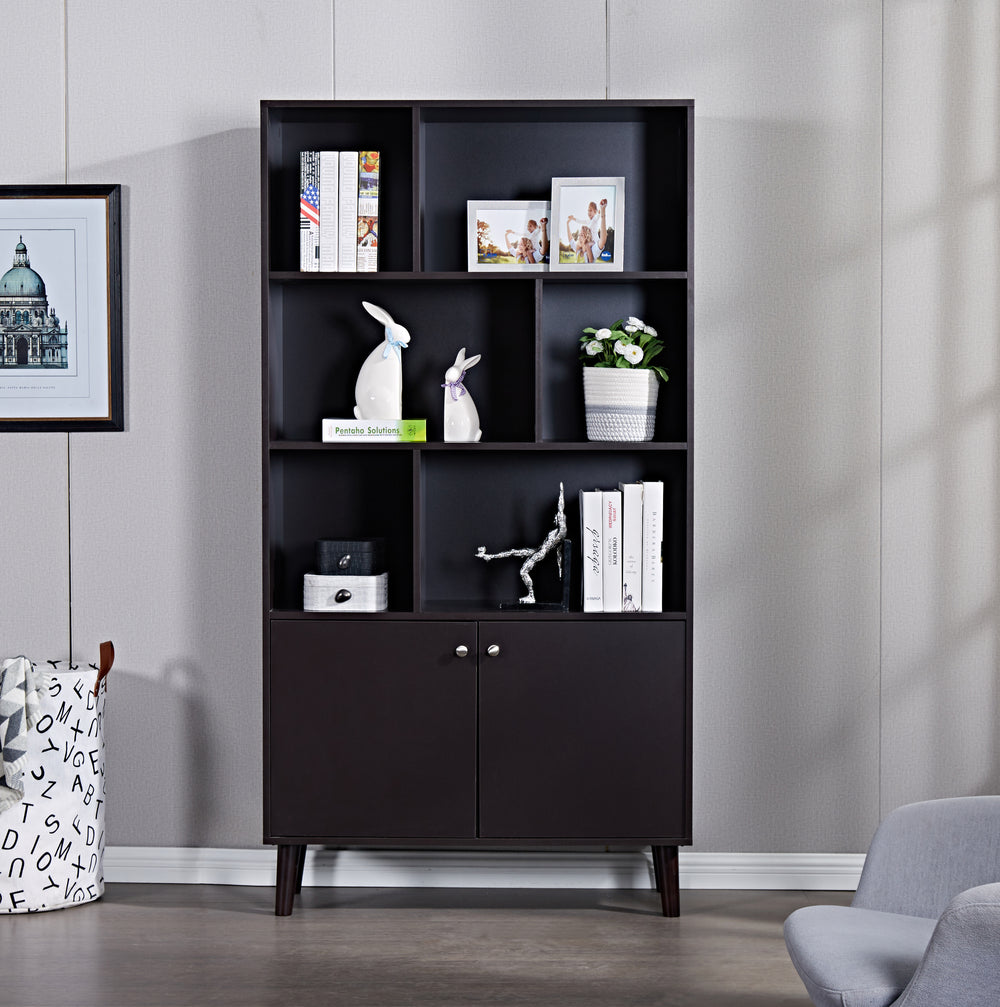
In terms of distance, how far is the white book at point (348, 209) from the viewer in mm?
2855

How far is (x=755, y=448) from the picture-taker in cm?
307

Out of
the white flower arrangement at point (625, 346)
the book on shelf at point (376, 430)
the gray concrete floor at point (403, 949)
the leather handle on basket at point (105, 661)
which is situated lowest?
the gray concrete floor at point (403, 949)

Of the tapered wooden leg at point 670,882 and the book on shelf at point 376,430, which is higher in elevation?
the book on shelf at point 376,430

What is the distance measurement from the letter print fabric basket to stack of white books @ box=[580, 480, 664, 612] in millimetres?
1404

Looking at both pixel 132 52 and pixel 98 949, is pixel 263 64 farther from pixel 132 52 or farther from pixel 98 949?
pixel 98 949

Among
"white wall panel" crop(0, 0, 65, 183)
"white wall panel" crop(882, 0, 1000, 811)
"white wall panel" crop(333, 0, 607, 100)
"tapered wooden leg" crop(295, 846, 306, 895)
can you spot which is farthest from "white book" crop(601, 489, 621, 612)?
"white wall panel" crop(0, 0, 65, 183)

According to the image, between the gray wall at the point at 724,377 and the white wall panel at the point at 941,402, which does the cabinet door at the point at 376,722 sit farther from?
the white wall panel at the point at 941,402

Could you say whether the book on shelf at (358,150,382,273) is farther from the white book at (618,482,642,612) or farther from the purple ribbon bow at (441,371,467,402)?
the white book at (618,482,642,612)

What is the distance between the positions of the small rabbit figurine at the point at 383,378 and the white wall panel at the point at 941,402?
4.55ft

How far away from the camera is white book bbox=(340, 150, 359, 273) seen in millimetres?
2855

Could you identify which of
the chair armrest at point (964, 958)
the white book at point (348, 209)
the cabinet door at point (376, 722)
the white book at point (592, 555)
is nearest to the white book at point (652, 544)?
the white book at point (592, 555)

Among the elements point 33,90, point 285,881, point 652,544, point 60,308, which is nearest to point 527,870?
point 285,881

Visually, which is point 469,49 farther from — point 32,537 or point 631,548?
point 32,537

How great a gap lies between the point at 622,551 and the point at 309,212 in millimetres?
1226
